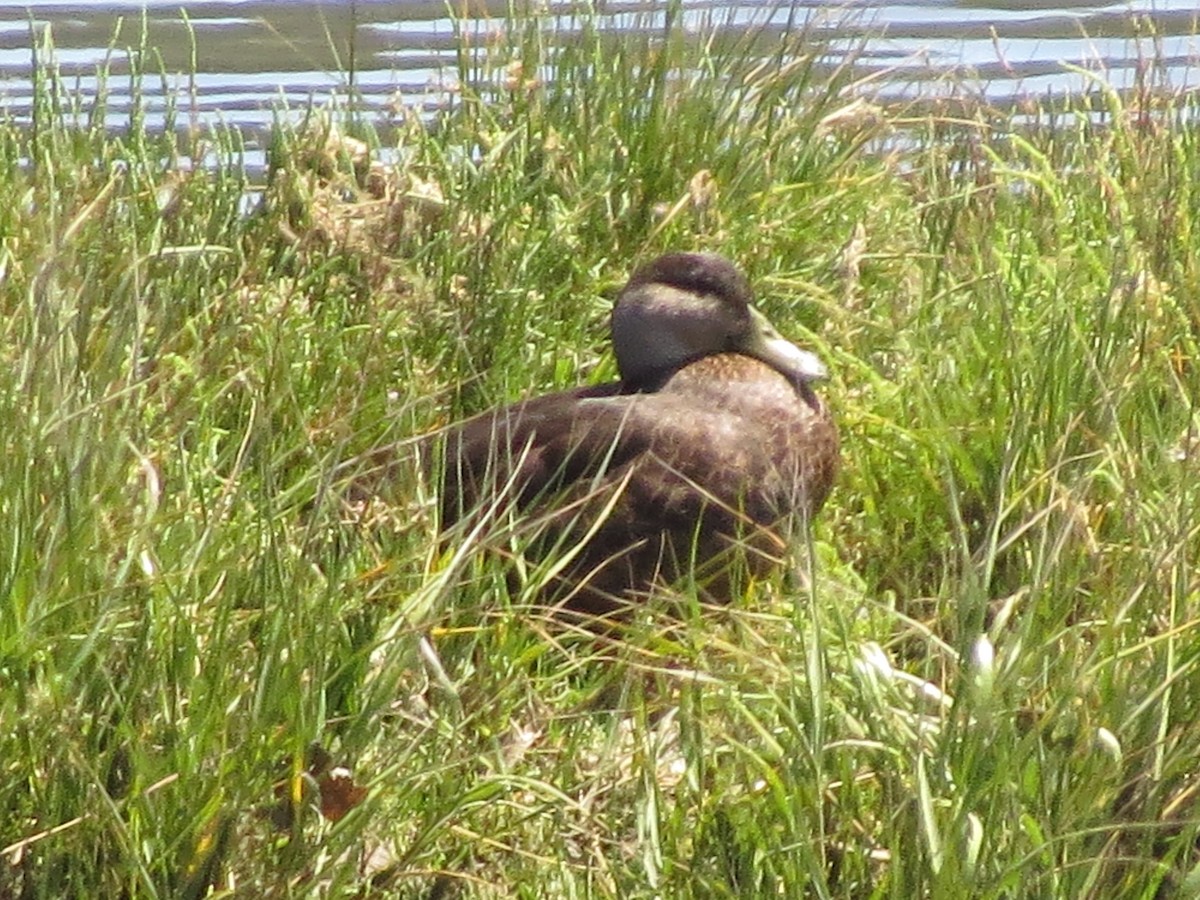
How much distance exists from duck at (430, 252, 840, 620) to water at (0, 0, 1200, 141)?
205cm

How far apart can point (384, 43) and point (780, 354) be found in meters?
4.02

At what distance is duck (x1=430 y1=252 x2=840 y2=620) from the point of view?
16.5 ft

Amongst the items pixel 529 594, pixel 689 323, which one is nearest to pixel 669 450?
pixel 689 323

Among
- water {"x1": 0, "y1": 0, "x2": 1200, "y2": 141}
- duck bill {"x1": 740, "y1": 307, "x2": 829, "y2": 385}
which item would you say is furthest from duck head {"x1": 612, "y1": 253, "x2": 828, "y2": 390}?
water {"x1": 0, "y1": 0, "x2": 1200, "y2": 141}

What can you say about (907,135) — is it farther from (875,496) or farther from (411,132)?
(875,496)

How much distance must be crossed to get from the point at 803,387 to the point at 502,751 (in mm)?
1855

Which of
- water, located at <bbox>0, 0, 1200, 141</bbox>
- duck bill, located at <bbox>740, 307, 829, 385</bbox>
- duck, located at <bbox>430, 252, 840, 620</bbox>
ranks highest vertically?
water, located at <bbox>0, 0, 1200, 141</bbox>

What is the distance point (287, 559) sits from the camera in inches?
142

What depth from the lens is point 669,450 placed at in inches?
207

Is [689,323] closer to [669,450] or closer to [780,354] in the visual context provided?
[780,354]

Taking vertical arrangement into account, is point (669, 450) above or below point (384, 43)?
below

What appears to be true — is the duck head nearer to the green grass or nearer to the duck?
the duck

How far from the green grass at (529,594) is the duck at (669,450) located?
0.17 metres

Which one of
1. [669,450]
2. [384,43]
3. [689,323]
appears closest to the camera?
[669,450]
